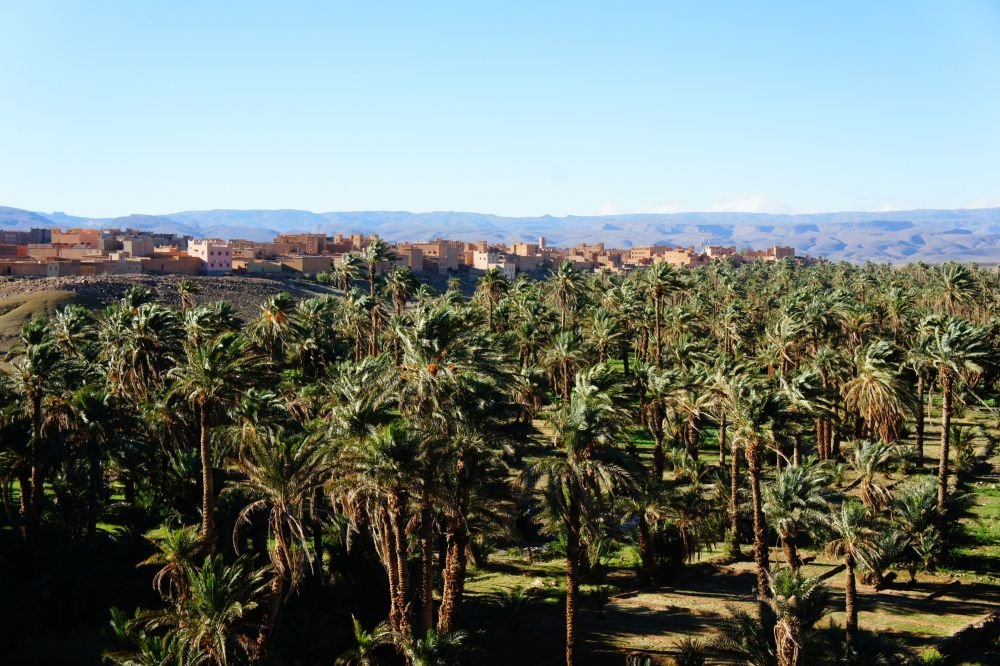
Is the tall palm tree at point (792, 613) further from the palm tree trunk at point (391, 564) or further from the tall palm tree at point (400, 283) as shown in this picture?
the tall palm tree at point (400, 283)

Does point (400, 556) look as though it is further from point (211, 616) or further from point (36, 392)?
point (36, 392)

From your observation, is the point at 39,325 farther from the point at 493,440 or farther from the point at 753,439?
the point at 753,439

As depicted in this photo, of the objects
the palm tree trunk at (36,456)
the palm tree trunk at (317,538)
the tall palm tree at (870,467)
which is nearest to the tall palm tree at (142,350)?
the palm tree trunk at (36,456)

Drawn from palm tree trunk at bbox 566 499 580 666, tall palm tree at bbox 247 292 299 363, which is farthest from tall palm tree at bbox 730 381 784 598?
tall palm tree at bbox 247 292 299 363

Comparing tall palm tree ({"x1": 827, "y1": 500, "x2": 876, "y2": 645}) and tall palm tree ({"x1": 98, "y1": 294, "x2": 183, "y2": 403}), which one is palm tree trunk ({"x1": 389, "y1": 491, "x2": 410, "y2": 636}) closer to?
tall palm tree ({"x1": 827, "y1": 500, "x2": 876, "y2": 645})

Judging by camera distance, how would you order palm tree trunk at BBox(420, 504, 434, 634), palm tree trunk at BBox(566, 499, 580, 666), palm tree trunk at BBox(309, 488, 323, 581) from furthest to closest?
palm tree trunk at BBox(309, 488, 323, 581) < palm tree trunk at BBox(420, 504, 434, 634) < palm tree trunk at BBox(566, 499, 580, 666)

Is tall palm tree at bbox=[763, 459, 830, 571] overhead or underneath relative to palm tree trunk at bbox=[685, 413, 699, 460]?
overhead

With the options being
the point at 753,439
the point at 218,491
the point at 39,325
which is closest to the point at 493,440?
the point at 753,439

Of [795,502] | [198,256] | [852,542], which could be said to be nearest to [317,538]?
[795,502]

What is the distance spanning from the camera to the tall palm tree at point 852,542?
2427 cm

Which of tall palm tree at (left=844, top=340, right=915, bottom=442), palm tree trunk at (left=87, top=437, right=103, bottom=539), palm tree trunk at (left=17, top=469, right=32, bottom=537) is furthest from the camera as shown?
tall palm tree at (left=844, top=340, right=915, bottom=442)

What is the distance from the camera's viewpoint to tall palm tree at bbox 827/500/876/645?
79.6 ft

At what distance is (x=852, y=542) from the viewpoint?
2423 centimetres

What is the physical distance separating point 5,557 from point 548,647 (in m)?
18.8
